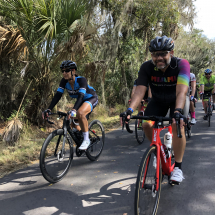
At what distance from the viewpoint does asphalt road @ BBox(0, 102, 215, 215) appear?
3158mm

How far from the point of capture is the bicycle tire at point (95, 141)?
16.9 ft

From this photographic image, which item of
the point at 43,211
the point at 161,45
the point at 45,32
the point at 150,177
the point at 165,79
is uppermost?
the point at 45,32

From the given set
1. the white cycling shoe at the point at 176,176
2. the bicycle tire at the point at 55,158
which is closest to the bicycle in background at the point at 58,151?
the bicycle tire at the point at 55,158

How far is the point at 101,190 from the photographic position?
3711mm

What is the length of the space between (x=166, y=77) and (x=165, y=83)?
0.31 ft

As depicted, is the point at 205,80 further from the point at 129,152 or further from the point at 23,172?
the point at 23,172

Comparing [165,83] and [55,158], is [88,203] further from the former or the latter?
[165,83]

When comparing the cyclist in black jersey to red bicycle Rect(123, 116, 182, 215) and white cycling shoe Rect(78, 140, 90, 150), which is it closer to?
white cycling shoe Rect(78, 140, 90, 150)

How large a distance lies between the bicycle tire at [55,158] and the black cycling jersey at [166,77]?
172 cm

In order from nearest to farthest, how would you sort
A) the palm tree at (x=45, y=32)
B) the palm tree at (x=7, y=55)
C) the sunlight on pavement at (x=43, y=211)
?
the sunlight on pavement at (x=43, y=211) < the palm tree at (x=7, y=55) < the palm tree at (x=45, y=32)

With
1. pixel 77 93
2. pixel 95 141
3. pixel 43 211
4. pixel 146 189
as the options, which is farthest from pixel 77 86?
pixel 146 189

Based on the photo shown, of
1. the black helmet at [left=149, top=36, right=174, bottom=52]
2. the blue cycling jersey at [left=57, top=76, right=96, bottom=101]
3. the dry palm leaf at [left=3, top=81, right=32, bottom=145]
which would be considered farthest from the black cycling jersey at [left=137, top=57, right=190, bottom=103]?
the dry palm leaf at [left=3, top=81, right=32, bottom=145]

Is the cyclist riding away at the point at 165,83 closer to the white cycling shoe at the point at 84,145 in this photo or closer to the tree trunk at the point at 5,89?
the white cycling shoe at the point at 84,145

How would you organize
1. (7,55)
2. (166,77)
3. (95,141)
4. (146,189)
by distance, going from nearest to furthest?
(146,189) < (166,77) < (95,141) < (7,55)
